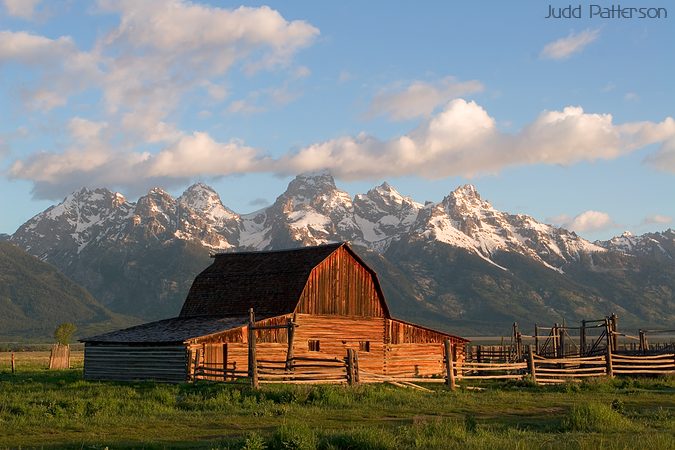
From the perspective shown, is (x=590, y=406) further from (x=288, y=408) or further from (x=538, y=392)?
(x=538, y=392)

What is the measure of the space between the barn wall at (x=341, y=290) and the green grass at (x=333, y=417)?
1395 cm

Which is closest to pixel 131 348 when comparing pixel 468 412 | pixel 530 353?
pixel 530 353

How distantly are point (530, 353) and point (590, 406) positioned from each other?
15.7 metres

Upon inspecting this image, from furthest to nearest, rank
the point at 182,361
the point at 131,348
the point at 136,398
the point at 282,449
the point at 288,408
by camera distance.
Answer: the point at 131,348
the point at 182,361
the point at 136,398
the point at 288,408
the point at 282,449

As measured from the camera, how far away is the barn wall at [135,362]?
44125mm

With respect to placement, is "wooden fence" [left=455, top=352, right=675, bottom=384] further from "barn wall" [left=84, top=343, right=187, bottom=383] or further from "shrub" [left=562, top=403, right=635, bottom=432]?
"shrub" [left=562, top=403, right=635, bottom=432]

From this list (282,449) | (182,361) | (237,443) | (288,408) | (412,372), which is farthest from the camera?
(412,372)

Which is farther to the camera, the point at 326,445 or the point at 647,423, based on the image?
the point at 647,423

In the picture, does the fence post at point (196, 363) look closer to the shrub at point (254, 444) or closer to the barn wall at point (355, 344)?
the barn wall at point (355, 344)

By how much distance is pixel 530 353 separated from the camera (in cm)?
3962

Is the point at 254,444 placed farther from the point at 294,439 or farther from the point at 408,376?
the point at 408,376

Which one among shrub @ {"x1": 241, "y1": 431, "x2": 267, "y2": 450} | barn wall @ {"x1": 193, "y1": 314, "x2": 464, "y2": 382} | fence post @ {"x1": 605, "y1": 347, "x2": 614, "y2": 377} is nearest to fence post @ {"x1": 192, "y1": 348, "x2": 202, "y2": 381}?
barn wall @ {"x1": 193, "y1": 314, "x2": 464, "y2": 382}

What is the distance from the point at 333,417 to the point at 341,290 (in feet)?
86.3

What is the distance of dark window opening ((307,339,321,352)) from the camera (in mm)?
49844
